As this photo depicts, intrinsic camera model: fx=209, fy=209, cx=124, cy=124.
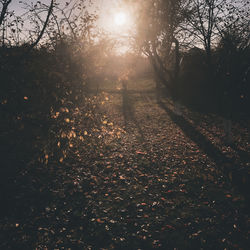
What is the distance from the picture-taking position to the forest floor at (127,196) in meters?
4.71

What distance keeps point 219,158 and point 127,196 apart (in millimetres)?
4714

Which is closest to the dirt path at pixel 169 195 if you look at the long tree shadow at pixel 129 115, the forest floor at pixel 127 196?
the forest floor at pixel 127 196

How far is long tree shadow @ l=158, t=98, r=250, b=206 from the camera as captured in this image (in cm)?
690

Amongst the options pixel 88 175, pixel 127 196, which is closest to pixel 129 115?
pixel 88 175

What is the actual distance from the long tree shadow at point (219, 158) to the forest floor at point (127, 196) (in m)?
0.03

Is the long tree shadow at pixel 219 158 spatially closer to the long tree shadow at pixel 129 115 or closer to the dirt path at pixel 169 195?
the dirt path at pixel 169 195

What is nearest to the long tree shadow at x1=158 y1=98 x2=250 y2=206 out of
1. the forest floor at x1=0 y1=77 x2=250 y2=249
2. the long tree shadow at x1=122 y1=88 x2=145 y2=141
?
the forest floor at x1=0 y1=77 x2=250 y2=249

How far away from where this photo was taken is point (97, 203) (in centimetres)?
610

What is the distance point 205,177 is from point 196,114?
35.7 feet

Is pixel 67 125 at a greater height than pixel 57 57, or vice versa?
pixel 57 57

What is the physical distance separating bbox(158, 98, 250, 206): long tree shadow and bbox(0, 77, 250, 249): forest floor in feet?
0.11

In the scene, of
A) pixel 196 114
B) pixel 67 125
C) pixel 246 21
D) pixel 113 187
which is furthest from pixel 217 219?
pixel 196 114

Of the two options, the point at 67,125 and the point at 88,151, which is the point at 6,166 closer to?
the point at 88,151

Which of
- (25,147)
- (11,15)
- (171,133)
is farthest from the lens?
(171,133)
